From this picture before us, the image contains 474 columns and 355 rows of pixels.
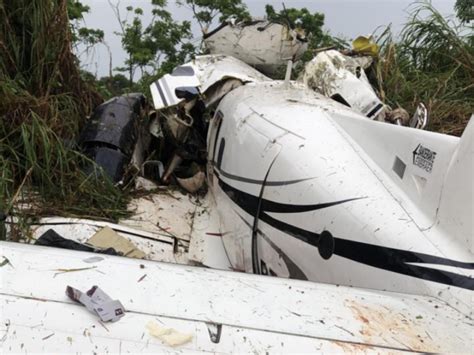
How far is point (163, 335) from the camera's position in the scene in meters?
1.56

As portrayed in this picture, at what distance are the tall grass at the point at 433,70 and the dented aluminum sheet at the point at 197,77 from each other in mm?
1608

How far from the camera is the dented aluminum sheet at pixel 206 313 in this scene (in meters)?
1.54

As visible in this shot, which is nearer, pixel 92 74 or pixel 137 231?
pixel 137 231

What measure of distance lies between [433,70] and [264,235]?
16.5ft

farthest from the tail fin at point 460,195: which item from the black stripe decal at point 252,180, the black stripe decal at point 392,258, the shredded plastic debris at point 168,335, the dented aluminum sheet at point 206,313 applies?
the shredded plastic debris at point 168,335

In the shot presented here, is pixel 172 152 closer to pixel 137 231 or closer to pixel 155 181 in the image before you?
pixel 155 181

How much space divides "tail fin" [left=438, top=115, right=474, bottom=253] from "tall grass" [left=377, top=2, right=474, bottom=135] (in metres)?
3.64

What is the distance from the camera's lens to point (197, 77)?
498 centimetres

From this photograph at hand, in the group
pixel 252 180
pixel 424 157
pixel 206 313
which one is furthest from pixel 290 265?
pixel 206 313

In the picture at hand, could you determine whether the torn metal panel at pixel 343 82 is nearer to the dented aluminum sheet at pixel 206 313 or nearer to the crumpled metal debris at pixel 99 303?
the dented aluminum sheet at pixel 206 313

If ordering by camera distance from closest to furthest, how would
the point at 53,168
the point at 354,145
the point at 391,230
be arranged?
1. the point at 391,230
2. the point at 354,145
3. the point at 53,168

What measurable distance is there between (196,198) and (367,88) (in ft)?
5.38

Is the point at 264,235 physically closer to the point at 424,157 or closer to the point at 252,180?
the point at 252,180

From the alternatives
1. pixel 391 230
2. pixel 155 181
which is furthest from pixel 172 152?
pixel 391 230
